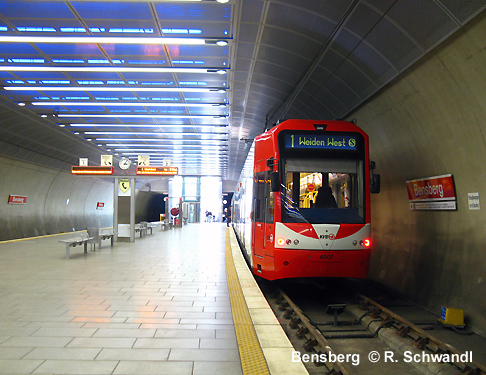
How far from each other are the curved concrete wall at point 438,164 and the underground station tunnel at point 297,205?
36 mm

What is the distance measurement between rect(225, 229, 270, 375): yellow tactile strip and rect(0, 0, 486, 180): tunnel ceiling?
4846 millimetres

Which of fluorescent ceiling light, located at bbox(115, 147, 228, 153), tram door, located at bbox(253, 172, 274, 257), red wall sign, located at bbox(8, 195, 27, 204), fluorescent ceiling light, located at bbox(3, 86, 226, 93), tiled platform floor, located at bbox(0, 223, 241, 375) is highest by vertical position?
fluorescent ceiling light, located at bbox(115, 147, 228, 153)

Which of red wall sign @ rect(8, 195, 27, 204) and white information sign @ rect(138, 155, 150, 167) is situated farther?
red wall sign @ rect(8, 195, 27, 204)

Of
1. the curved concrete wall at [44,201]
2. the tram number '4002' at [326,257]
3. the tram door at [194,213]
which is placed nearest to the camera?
the tram number '4002' at [326,257]

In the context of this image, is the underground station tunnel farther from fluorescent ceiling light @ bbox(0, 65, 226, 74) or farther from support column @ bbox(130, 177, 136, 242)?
support column @ bbox(130, 177, 136, 242)

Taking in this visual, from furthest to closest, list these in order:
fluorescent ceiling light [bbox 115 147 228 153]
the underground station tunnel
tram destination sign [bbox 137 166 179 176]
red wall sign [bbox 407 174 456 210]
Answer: fluorescent ceiling light [bbox 115 147 228 153] → tram destination sign [bbox 137 166 179 176] → red wall sign [bbox 407 174 456 210] → the underground station tunnel

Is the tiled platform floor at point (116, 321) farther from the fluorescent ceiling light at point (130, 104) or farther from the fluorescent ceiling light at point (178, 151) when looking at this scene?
the fluorescent ceiling light at point (178, 151)

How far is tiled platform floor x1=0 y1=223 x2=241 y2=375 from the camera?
393 cm

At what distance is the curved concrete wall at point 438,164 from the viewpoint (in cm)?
586

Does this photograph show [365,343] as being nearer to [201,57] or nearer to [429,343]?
[429,343]

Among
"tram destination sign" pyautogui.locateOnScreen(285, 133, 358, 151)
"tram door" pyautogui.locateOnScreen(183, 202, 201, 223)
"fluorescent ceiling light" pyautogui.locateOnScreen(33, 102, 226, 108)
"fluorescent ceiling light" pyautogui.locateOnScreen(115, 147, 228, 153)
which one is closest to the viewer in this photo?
"tram destination sign" pyautogui.locateOnScreen(285, 133, 358, 151)

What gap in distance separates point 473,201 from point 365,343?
284cm

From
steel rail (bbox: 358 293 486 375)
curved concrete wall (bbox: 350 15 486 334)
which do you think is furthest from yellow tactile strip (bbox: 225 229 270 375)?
curved concrete wall (bbox: 350 15 486 334)

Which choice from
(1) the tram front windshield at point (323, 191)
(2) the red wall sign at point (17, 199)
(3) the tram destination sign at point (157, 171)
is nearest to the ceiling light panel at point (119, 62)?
(3) the tram destination sign at point (157, 171)
